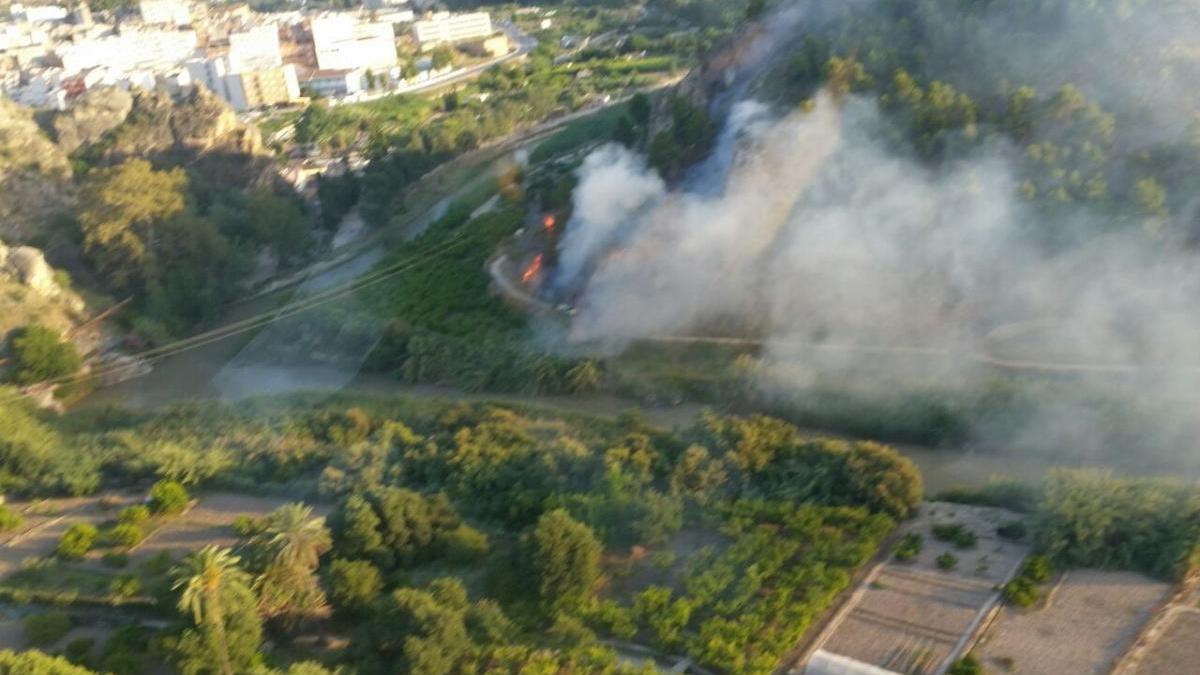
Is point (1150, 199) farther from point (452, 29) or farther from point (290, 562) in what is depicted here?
point (452, 29)

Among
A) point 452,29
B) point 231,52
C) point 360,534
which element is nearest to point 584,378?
point 360,534

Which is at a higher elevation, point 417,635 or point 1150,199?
point 1150,199

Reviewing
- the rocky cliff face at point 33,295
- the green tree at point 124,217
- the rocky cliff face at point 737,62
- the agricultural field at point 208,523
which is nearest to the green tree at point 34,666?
the agricultural field at point 208,523

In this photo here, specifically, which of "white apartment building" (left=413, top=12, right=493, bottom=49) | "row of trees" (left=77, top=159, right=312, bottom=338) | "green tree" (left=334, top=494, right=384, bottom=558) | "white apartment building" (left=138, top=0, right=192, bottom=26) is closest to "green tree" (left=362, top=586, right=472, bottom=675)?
"green tree" (left=334, top=494, right=384, bottom=558)

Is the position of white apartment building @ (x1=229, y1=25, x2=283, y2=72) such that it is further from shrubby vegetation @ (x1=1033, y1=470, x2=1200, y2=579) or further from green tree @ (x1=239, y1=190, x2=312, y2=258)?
shrubby vegetation @ (x1=1033, y1=470, x2=1200, y2=579)

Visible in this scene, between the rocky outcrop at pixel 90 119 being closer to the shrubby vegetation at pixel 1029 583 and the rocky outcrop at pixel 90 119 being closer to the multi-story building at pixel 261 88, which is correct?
the multi-story building at pixel 261 88

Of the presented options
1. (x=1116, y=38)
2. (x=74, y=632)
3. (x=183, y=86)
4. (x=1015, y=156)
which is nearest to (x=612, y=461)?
(x=74, y=632)
